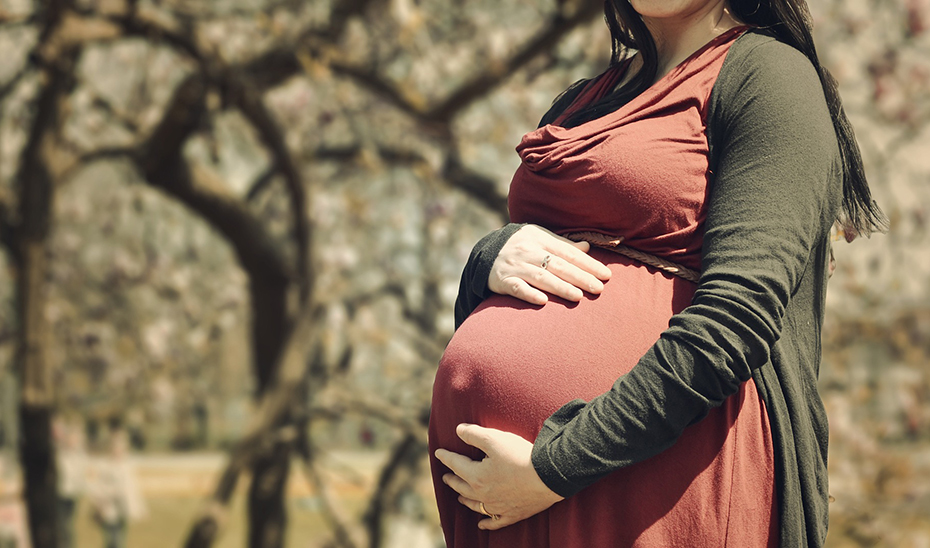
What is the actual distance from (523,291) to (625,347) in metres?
0.17

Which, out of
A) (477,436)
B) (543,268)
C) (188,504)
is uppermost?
(543,268)

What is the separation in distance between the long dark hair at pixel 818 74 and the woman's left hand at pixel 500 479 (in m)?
0.49

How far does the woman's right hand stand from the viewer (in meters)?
1.29

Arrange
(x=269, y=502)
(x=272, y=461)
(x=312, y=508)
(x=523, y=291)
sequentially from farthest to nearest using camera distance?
1. (x=312, y=508)
2. (x=269, y=502)
3. (x=272, y=461)
4. (x=523, y=291)

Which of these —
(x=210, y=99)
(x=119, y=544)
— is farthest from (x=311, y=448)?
(x=119, y=544)

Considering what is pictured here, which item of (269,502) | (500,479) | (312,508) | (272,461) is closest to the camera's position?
(500,479)

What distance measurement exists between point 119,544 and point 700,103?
910cm

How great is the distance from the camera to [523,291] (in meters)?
1.33

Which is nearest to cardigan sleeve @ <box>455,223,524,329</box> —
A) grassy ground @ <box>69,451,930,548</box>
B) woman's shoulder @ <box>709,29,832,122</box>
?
woman's shoulder @ <box>709,29,832,122</box>

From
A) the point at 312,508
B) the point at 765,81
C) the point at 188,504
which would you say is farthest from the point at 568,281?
the point at 188,504

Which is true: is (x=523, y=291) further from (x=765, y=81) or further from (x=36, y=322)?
(x=36, y=322)

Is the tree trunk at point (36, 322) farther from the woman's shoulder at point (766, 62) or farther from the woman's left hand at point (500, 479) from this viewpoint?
the woman's shoulder at point (766, 62)

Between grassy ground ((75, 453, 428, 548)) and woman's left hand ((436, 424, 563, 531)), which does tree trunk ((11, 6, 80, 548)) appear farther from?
grassy ground ((75, 453, 428, 548))

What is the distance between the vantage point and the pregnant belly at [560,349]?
1235 mm
